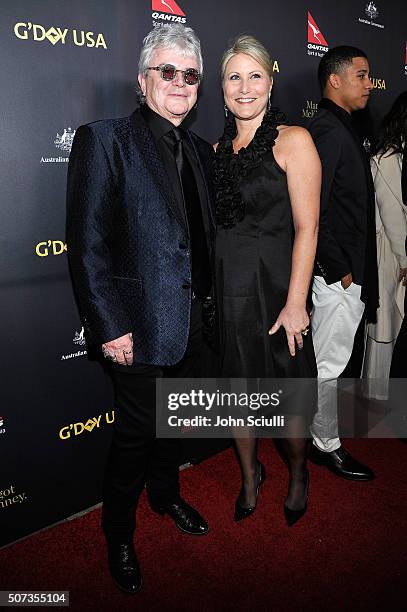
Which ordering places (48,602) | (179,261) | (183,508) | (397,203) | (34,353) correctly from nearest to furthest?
(179,261)
(48,602)
(34,353)
(183,508)
(397,203)

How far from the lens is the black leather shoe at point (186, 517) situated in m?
2.40

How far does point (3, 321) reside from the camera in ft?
6.97

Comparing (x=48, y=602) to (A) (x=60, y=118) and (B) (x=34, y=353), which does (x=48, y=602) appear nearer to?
(B) (x=34, y=353)

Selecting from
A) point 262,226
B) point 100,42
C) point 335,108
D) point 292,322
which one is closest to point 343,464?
point 292,322

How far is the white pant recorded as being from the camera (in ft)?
8.73

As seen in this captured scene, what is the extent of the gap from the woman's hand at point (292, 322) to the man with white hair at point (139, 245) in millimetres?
335

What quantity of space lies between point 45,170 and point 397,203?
78.5 inches

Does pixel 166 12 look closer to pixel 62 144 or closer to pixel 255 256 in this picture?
pixel 62 144

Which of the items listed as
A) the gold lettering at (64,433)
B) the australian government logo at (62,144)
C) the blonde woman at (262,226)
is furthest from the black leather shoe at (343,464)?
the australian government logo at (62,144)

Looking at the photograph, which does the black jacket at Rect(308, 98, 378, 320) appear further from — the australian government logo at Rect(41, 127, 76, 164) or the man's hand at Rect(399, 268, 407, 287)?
the australian government logo at Rect(41, 127, 76, 164)

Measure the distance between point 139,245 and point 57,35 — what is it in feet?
3.12

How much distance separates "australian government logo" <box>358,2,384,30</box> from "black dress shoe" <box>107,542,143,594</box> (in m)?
3.59

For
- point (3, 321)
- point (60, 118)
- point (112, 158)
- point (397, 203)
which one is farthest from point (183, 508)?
point (397, 203)

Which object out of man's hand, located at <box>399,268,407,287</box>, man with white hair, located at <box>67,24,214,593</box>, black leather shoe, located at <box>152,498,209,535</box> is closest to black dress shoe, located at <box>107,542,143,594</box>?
man with white hair, located at <box>67,24,214,593</box>
